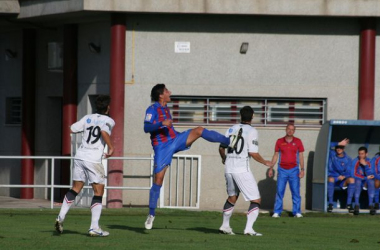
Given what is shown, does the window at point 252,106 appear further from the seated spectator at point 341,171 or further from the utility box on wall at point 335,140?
the seated spectator at point 341,171

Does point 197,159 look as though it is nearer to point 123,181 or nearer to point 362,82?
point 123,181

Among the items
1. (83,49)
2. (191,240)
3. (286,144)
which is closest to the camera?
(191,240)

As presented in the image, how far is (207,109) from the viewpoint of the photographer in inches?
840

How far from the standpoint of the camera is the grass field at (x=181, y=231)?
40.0 feet

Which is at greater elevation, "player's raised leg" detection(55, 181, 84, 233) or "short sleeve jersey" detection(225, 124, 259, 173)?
"short sleeve jersey" detection(225, 124, 259, 173)

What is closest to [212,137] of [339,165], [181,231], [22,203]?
[181,231]

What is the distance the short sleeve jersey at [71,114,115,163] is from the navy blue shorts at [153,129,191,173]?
36.9 inches

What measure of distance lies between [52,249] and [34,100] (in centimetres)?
1344

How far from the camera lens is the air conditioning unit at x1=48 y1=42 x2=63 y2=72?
23.1 metres

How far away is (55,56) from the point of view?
23.3 m

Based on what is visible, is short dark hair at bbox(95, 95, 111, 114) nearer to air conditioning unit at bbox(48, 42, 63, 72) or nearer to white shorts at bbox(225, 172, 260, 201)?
white shorts at bbox(225, 172, 260, 201)

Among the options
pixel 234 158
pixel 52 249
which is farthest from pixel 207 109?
pixel 52 249

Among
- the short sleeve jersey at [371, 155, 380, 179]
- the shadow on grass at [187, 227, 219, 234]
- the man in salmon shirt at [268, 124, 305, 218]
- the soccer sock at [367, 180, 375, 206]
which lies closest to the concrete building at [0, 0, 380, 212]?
the short sleeve jersey at [371, 155, 380, 179]

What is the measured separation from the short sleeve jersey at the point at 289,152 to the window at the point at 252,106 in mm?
1950
